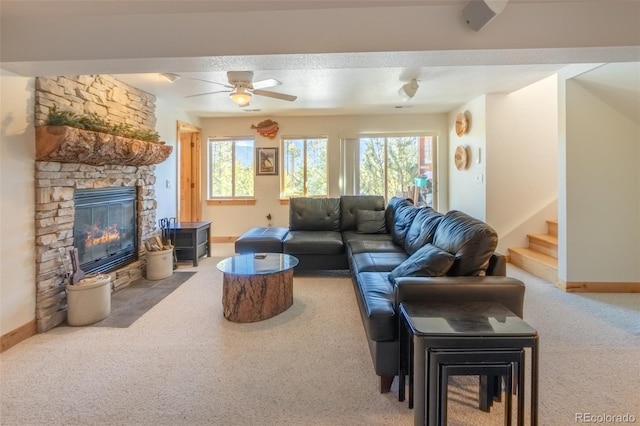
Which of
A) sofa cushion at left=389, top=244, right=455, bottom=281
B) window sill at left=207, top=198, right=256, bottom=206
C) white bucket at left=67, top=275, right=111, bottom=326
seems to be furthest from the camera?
window sill at left=207, top=198, right=256, bottom=206

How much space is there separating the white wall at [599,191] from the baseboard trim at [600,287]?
0.15 ft

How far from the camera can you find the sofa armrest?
185 centimetres

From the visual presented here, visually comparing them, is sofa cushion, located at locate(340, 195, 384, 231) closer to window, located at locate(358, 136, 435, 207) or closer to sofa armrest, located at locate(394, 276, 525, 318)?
window, located at locate(358, 136, 435, 207)

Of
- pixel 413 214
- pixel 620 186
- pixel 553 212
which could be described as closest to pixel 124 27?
pixel 413 214

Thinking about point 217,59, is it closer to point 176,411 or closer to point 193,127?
point 176,411

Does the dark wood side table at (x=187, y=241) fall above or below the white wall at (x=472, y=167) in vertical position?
below

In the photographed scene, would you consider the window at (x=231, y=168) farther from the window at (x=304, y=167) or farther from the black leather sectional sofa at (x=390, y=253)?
the black leather sectional sofa at (x=390, y=253)

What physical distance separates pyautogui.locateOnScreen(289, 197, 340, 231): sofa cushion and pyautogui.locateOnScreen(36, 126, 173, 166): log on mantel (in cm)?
211

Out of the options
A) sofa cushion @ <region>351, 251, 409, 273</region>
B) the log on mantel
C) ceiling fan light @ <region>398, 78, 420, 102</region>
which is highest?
ceiling fan light @ <region>398, 78, 420, 102</region>

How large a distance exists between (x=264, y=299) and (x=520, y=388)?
203cm

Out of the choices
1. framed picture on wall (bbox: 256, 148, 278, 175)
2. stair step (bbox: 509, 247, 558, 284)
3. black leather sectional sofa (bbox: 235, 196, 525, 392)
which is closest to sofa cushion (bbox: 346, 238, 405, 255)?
black leather sectional sofa (bbox: 235, 196, 525, 392)

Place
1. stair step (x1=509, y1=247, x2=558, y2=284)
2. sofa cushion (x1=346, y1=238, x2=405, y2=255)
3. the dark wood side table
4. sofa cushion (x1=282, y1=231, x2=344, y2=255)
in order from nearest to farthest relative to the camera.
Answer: sofa cushion (x1=346, y1=238, x2=405, y2=255) → stair step (x1=509, y1=247, x2=558, y2=284) → sofa cushion (x1=282, y1=231, x2=344, y2=255) → the dark wood side table

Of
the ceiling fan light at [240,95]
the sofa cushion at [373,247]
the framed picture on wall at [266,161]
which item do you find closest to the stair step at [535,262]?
the sofa cushion at [373,247]

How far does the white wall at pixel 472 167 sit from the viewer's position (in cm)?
488
